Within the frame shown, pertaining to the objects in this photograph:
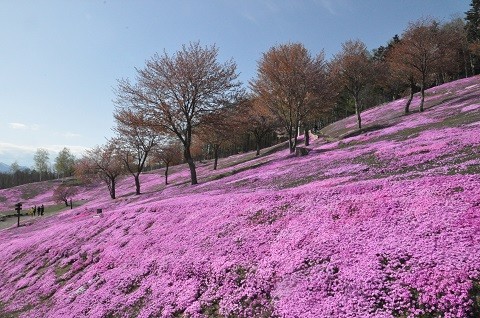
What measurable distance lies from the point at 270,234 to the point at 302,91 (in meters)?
32.4

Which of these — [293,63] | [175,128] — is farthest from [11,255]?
[293,63]

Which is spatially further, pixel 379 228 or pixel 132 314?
pixel 132 314

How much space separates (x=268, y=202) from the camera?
1517cm

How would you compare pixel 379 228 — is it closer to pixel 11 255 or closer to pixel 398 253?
pixel 398 253

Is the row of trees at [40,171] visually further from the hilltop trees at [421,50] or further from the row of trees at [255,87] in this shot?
the hilltop trees at [421,50]

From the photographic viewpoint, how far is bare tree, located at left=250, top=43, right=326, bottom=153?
135 ft

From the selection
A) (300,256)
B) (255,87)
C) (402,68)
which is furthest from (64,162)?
(300,256)

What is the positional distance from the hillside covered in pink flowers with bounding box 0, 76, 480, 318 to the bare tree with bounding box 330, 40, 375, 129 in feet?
106

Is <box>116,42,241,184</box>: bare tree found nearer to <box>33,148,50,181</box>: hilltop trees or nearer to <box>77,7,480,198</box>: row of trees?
<box>77,7,480,198</box>: row of trees

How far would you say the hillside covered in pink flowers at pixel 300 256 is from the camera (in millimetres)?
7160

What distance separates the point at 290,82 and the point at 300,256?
34.2 meters

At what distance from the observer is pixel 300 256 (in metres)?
9.56

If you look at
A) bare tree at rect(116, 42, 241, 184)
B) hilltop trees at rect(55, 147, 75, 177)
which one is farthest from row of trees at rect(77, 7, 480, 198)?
hilltop trees at rect(55, 147, 75, 177)

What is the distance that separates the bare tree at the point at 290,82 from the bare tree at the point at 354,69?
8449 mm
